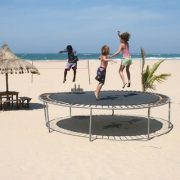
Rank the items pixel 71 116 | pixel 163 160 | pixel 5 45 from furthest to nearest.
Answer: pixel 5 45 < pixel 71 116 < pixel 163 160

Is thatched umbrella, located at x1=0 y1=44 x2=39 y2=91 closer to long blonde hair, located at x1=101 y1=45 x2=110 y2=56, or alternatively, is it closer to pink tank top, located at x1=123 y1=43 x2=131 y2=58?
long blonde hair, located at x1=101 y1=45 x2=110 y2=56

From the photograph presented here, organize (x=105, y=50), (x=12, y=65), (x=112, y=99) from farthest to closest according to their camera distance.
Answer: (x=12, y=65) < (x=112, y=99) < (x=105, y=50)

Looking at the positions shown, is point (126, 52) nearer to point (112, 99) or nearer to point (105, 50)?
point (105, 50)

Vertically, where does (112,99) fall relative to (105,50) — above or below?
below

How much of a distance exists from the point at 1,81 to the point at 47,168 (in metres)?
16.6

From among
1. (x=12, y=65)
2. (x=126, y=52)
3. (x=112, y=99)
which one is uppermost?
(x=126, y=52)

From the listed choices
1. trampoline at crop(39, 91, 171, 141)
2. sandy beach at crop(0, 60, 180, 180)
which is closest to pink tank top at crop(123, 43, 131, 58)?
trampoline at crop(39, 91, 171, 141)

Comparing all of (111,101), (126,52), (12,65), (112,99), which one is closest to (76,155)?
(111,101)

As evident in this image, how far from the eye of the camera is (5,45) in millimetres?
12750

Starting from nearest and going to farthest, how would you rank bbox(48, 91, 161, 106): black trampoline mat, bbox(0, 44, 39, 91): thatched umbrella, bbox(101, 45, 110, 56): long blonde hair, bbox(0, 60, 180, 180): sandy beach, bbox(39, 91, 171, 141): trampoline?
bbox(0, 60, 180, 180): sandy beach
bbox(39, 91, 171, 141): trampoline
bbox(48, 91, 161, 106): black trampoline mat
bbox(101, 45, 110, 56): long blonde hair
bbox(0, 44, 39, 91): thatched umbrella

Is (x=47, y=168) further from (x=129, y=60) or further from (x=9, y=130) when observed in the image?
(x=129, y=60)

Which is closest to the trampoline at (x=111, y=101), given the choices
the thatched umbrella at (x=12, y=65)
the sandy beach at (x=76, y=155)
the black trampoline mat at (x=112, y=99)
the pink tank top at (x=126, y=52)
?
the black trampoline mat at (x=112, y=99)

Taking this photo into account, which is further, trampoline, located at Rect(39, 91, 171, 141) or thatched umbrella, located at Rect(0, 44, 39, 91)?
thatched umbrella, located at Rect(0, 44, 39, 91)

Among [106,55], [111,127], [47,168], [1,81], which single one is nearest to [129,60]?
[106,55]
